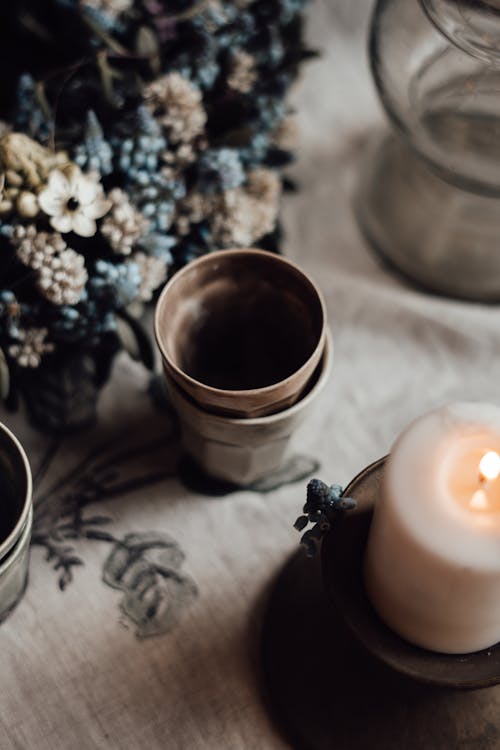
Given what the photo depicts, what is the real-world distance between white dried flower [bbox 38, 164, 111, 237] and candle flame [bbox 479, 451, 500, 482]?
0.68ft

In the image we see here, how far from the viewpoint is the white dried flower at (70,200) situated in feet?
1.25

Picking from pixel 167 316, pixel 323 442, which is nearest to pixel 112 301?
pixel 167 316

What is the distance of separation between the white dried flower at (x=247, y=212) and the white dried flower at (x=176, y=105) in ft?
0.13

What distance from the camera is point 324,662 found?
39 centimetres

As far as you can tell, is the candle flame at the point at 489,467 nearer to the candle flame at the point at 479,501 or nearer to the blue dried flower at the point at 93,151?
the candle flame at the point at 479,501

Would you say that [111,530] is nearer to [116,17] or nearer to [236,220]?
[236,220]

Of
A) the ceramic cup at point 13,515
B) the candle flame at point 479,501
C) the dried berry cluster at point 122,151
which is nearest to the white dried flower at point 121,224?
the dried berry cluster at point 122,151

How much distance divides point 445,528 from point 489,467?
0.03 meters

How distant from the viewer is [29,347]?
411 mm

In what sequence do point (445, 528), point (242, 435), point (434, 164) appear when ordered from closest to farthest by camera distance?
point (445, 528) → point (242, 435) → point (434, 164)

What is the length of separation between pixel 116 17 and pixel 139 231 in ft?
0.51

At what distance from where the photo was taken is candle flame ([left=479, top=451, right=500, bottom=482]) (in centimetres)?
30

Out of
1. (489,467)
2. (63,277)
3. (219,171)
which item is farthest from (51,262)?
(489,467)

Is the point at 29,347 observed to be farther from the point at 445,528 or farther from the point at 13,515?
the point at 445,528
